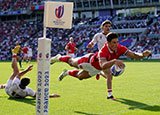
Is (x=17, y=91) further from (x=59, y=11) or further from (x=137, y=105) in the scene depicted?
(x=59, y=11)

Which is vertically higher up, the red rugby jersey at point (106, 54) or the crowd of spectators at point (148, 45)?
the crowd of spectators at point (148, 45)

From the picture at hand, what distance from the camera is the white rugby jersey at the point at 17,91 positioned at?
872 cm

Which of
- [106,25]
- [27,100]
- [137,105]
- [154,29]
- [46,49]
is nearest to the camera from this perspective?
[46,49]

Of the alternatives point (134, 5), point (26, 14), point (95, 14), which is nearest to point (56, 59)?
point (134, 5)

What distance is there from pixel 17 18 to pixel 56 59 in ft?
184

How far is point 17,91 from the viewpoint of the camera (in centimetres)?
888

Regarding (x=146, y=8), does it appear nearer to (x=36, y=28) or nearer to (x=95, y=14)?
(x=95, y=14)

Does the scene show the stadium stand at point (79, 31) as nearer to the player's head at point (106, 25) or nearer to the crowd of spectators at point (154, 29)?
the crowd of spectators at point (154, 29)

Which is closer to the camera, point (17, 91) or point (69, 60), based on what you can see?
point (17, 91)

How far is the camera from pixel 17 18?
212 ft

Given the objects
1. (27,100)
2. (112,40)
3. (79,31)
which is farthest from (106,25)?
(79,31)

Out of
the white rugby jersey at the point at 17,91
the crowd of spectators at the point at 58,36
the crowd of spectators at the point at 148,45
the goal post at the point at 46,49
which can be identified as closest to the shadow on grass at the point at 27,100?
the white rugby jersey at the point at 17,91

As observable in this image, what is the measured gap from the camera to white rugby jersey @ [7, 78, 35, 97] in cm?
872

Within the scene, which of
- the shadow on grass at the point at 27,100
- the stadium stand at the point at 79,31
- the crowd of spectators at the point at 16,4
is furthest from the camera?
the crowd of spectators at the point at 16,4
